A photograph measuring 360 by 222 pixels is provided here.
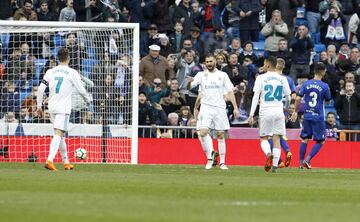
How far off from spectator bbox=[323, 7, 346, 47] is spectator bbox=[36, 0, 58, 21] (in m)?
7.93

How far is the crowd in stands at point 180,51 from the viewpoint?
2731 centimetres

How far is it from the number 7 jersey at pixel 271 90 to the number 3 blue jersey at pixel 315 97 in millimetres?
1861

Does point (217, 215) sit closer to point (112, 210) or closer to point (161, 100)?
point (112, 210)

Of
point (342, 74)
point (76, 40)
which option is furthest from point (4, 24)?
point (342, 74)

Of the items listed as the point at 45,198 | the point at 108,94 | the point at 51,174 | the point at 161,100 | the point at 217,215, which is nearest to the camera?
the point at 217,215

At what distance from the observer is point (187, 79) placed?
99.6 feet

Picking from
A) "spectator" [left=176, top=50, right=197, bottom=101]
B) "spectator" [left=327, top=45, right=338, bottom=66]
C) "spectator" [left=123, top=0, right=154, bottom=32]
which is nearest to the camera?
"spectator" [left=176, top=50, right=197, bottom=101]

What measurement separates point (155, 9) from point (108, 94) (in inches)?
246

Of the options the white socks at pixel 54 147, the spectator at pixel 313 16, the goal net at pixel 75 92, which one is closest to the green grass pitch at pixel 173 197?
the white socks at pixel 54 147

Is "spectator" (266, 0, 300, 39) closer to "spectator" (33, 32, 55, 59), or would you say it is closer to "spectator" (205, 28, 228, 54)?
"spectator" (205, 28, 228, 54)

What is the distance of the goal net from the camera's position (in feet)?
86.7

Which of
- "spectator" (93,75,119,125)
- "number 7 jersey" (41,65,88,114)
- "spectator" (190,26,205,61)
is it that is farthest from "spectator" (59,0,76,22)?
"number 7 jersey" (41,65,88,114)

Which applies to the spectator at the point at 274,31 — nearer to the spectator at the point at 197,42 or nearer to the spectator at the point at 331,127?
the spectator at the point at 197,42

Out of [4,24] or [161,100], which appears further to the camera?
[161,100]
